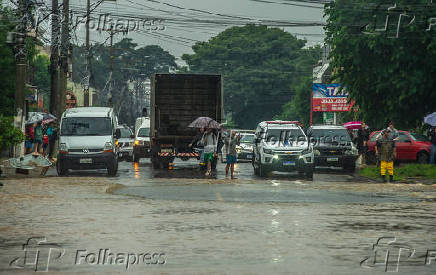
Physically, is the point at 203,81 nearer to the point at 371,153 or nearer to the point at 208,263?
the point at 371,153

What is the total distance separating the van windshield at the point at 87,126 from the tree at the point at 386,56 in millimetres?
11208

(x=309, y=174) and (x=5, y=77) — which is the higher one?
(x=5, y=77)

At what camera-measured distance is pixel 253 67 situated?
10294 cm

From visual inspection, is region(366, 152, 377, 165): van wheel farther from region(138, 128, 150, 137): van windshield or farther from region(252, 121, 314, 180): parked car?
region(252, 121, 314, 180): parked car

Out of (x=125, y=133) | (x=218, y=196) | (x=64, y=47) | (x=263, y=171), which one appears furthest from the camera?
(x=125, y=133)

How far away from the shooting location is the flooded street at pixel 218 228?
1049 cm

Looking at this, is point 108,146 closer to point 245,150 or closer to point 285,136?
point 285,136

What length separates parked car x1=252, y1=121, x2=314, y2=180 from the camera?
30531 millimetres

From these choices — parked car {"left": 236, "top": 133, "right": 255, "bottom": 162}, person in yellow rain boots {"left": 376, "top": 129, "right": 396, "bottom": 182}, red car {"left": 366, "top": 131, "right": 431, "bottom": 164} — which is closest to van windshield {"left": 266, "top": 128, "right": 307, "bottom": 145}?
person in yellow rain boots {"left": 376, "top": 129, "right": 396, "bottom": 182}

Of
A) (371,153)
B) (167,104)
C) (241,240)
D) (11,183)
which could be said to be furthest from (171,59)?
(241,240)

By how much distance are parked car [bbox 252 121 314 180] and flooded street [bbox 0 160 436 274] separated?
20.0ft

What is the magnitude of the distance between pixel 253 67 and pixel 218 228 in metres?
89.4

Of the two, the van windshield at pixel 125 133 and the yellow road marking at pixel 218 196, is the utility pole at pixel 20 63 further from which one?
the yellow road marking at pixel 218 196

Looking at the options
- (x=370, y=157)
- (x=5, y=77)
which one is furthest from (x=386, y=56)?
(x=5, y=77)
